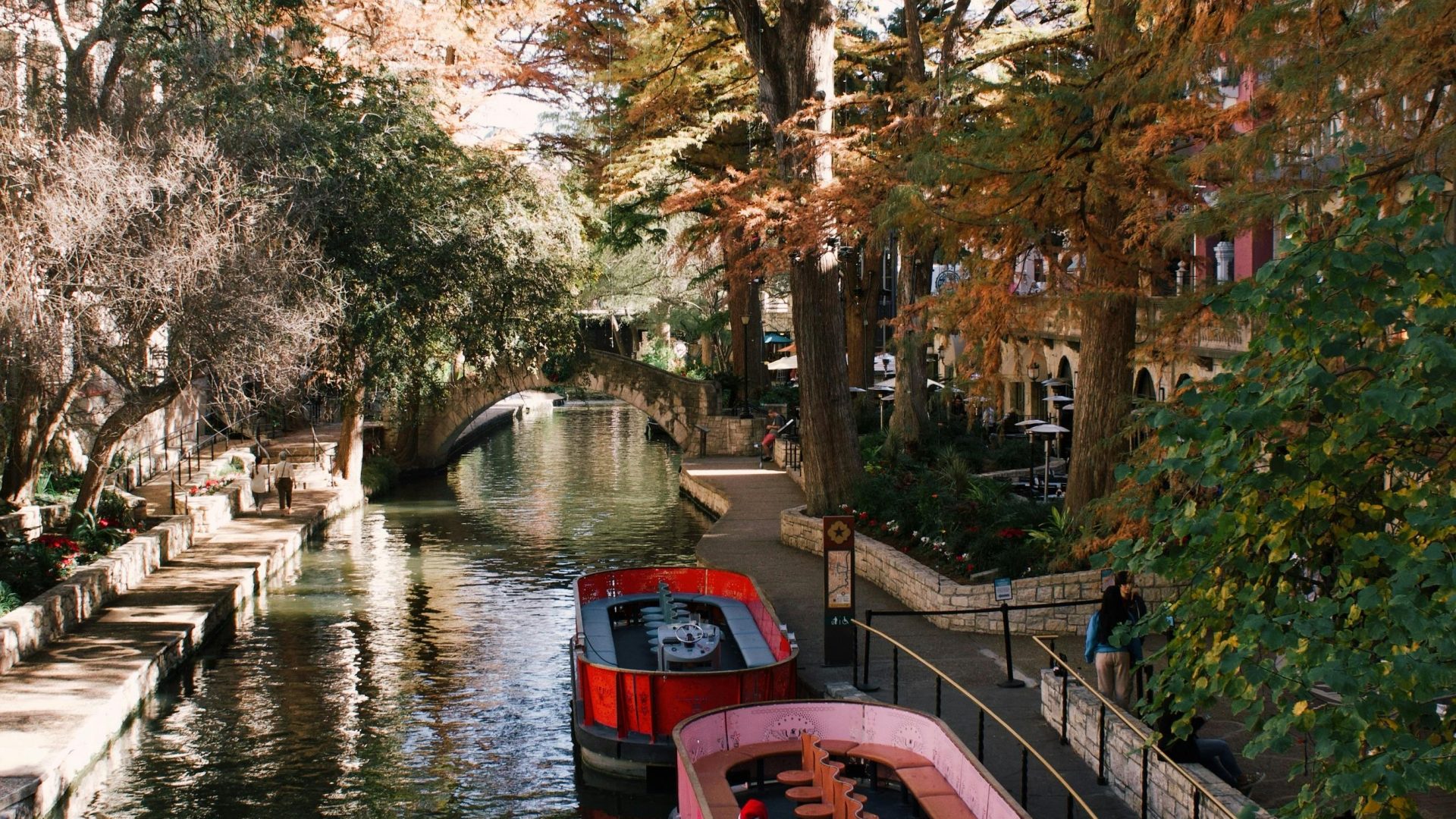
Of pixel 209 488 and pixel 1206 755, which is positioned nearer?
pixel 1206 755

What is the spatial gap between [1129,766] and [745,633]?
23.0 feet

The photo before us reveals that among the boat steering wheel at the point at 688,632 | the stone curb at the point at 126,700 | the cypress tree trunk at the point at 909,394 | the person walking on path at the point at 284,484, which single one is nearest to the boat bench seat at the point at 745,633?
the boat steering wheel at the point at 688,632

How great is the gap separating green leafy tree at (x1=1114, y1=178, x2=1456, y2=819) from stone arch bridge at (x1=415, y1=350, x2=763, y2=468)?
3538cm

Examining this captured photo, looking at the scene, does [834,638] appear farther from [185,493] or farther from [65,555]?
[185,493]

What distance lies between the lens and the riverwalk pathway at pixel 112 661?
1339 centimetres

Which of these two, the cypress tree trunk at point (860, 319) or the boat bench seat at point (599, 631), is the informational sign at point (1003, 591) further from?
the cypress tree trunk at point (860, 319)

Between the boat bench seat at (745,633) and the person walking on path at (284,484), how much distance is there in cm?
1401

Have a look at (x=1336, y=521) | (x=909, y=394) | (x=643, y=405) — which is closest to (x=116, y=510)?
(x=909, y=394)

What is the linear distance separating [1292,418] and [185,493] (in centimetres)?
2592

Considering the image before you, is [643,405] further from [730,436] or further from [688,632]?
[688,632]

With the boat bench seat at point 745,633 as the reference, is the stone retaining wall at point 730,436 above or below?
above

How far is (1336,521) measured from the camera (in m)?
6.67

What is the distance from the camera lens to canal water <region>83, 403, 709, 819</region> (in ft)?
47.1

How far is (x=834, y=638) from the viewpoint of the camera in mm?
16047
